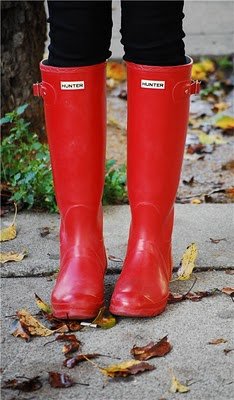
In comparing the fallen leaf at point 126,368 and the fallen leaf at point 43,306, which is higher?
the fallen leaf at point 126,368

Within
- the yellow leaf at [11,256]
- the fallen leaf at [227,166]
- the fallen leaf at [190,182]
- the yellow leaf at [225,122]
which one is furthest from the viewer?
the yellow leaf at [225,122]

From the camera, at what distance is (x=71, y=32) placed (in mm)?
1936

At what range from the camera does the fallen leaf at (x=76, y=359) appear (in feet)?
5.96

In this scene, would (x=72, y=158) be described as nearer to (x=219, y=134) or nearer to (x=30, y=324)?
(x=30, y=324)

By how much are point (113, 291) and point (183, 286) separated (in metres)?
0.19

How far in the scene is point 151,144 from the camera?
79.8 inches

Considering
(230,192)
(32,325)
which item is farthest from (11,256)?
(230,192)

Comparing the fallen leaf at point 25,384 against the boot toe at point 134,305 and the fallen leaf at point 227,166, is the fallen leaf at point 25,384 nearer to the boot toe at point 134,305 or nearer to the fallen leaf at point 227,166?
the boot toe at point 134,305

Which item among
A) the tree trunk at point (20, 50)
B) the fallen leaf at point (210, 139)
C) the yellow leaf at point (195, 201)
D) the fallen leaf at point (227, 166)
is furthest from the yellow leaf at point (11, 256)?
the fallen leaf at point (210, 139)

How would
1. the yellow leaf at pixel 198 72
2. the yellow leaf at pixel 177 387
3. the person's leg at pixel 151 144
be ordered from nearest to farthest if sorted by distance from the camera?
the yellow leaf at pixel 177 387
the person's leg at pixel 151 144
the yellow leaf at pixel 198 72

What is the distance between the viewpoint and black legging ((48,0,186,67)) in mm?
1891

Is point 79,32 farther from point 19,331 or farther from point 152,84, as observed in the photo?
point 19,331

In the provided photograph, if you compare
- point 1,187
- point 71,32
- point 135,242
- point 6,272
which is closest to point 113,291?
point 135,242

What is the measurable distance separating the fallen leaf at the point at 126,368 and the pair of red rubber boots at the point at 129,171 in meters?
0.22
